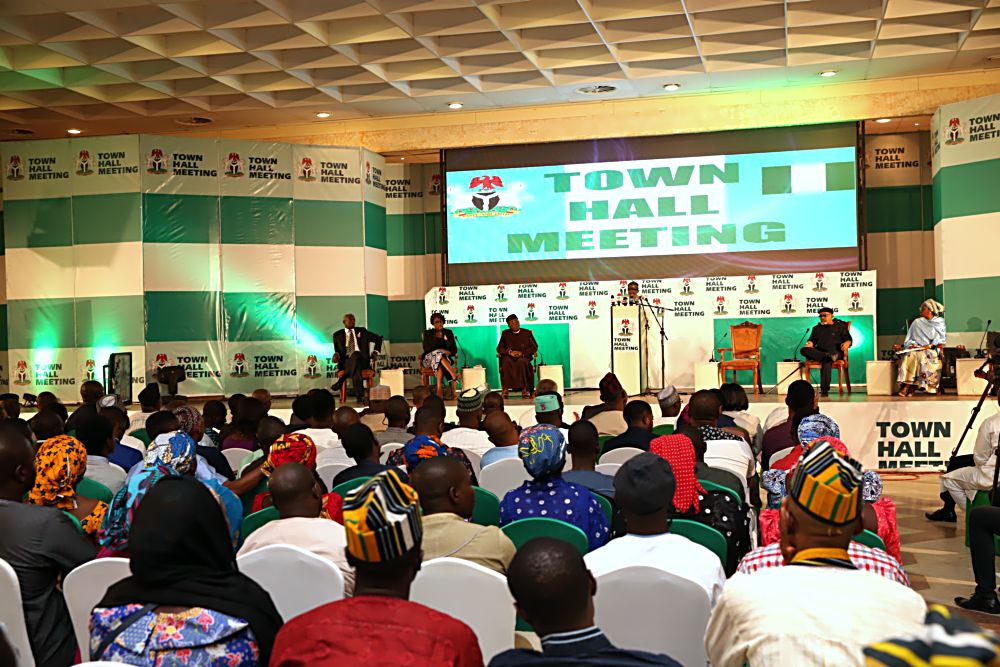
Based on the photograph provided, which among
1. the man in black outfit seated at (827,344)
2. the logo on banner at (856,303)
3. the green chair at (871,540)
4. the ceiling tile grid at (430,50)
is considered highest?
the ceiling tile grid at (430,50)

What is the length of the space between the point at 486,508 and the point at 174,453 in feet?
4.39

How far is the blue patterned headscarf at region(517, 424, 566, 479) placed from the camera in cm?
369

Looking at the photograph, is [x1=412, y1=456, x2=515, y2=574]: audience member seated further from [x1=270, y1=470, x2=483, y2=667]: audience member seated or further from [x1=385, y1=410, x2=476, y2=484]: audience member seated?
[x1=270, y1=470, x2=483, y2=667]: audience member seated

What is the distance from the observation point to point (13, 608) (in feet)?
8.95

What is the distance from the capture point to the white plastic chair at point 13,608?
2.69 m

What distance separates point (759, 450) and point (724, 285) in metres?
7.28

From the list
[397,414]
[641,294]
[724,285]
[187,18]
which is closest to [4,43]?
[187,18]

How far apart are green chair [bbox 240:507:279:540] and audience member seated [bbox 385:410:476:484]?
0.55 m

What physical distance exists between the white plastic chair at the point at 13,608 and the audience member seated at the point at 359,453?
1827 millimetres

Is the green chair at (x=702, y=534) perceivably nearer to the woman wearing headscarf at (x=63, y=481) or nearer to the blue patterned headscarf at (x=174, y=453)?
the blue patterned headscarf at (x=174, y=453)

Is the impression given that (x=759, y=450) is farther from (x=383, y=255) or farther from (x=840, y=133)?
(x=383, y=255)

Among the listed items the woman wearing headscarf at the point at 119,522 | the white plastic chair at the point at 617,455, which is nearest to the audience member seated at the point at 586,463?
the white plastic chair at the point at 617,455

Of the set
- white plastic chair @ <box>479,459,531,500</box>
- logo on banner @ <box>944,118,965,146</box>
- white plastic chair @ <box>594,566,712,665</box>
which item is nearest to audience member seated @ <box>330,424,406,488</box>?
white plastic chair @ <box>479,459,531,500</box>

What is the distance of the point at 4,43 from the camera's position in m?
10.8
